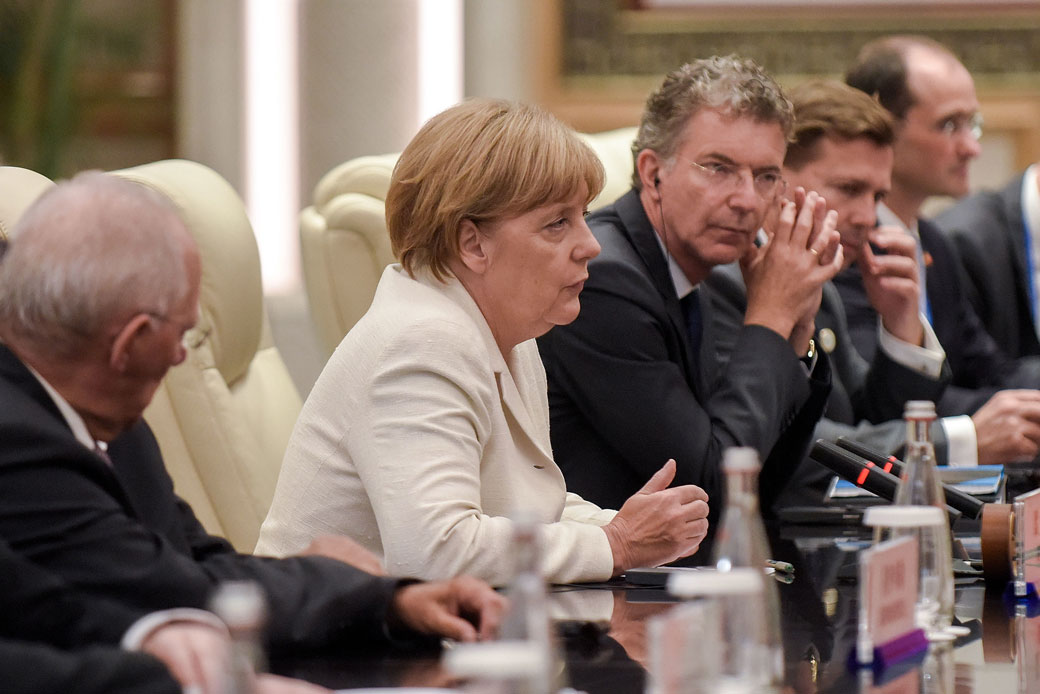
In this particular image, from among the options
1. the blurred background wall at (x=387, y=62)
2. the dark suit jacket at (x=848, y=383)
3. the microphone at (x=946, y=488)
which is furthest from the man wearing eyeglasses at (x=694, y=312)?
the blurred background wall at (x=387, y=62)

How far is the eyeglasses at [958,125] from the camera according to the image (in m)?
3.64

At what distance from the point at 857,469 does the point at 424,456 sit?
23.4 inches

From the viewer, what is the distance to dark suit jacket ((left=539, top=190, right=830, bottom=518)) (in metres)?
2.14

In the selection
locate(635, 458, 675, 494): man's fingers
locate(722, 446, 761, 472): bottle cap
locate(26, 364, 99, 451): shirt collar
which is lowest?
locate(635, 458, 675, 494): man's fingers

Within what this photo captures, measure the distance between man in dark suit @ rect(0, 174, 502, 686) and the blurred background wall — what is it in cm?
339

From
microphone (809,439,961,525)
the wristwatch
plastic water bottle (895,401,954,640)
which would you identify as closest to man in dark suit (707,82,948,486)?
the wristwatch

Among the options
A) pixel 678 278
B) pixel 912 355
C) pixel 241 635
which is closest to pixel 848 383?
pixel 912 355

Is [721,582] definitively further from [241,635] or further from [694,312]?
[694,312]

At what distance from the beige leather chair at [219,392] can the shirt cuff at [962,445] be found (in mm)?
1185

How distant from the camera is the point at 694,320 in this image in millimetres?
2367

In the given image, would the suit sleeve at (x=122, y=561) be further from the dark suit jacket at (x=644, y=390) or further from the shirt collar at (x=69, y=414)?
the dark suit jacket at (x=644, y=390)

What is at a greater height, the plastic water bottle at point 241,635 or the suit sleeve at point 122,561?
the plastic water bottle at point 241,635

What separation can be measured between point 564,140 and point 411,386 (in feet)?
1.24

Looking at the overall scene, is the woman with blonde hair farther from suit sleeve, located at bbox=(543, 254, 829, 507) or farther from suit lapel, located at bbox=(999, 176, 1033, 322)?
suit lapel, located at bbox=(999, 176, 1033, 322)
